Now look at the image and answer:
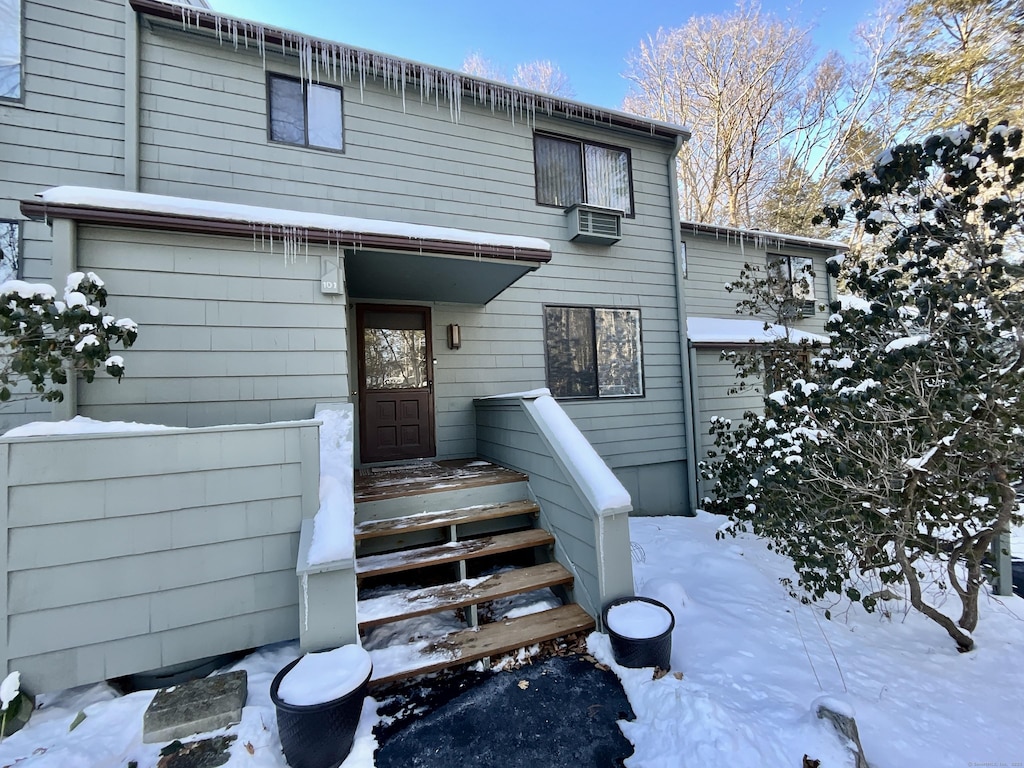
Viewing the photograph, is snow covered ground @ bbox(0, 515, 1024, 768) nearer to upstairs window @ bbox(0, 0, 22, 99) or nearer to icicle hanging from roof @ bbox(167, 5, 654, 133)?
upstairs window @ bbox(0, 0, 22, 99)

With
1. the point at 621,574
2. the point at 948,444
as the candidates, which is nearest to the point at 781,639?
the point at 621,574

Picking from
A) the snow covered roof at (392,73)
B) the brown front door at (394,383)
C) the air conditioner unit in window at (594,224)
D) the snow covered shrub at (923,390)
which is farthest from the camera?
the air conditioner unit in window at (594,224)

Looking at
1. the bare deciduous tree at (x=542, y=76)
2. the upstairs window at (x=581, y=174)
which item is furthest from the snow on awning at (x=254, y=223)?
the bare deciduous tree at (x=542, y=76)

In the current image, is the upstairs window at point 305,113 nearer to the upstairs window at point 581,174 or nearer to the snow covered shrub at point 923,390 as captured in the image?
the upstairs window at point 581,174

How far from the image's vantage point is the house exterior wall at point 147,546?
211 centimetres

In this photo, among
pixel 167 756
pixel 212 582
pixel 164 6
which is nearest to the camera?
pixel 167 756

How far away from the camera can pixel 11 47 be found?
3.74 m

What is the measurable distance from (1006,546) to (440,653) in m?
4.28

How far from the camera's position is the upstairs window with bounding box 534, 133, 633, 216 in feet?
18.9

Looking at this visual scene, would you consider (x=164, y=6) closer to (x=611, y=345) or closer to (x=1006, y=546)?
(x=611, y=345)

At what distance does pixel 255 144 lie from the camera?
14.7 feet

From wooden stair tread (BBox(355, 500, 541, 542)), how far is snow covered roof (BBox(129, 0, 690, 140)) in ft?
15.2

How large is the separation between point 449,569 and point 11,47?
5.81 metres

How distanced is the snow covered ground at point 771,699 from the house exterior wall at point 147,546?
0.82 feet
